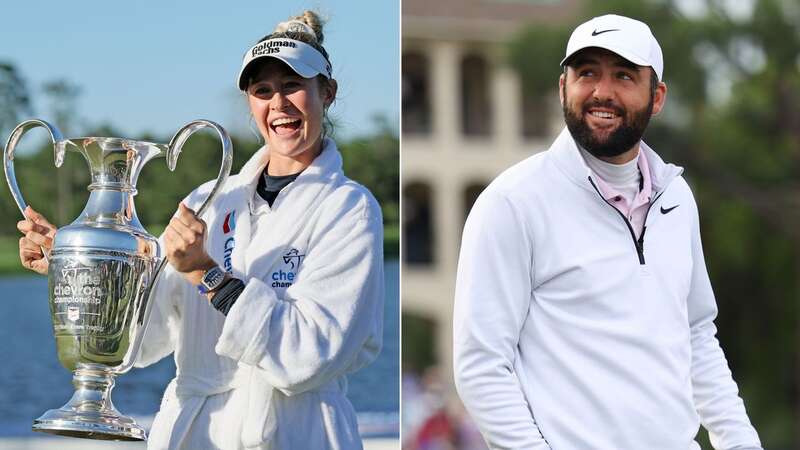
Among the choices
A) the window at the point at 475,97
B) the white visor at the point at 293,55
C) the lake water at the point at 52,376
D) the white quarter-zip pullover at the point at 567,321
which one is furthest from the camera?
the window at the point at 475,97

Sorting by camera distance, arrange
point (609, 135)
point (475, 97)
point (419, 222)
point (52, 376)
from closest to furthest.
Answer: point (609, 135) → point (52, 376) → point (419, 222) → point (475, 97)

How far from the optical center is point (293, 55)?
10.3 feet

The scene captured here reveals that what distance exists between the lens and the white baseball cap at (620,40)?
118 inches

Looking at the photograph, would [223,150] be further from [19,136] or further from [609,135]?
[609,135]

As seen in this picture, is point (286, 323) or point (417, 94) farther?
point (417, 94)

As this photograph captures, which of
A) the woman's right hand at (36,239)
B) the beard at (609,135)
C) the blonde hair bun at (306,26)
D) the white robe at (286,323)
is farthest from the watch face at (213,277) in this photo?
the beard at (609,135)

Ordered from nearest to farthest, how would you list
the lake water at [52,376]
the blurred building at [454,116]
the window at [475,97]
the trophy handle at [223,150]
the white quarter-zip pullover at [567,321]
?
the white quarter-zip pullover at [567,321]
the trophy handle at [223,150]
the lake water at [52,376]
the blurred building at [454,116]
the window at [475,97]

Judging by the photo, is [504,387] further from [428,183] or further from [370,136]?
[428,183]

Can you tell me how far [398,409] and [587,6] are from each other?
25.1 m

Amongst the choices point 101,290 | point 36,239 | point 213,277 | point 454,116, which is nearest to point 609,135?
point 213,277

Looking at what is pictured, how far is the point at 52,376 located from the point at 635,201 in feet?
5.26

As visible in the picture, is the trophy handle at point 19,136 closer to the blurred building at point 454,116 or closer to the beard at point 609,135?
the beard at point 609,135

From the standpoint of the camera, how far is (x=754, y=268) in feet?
90.7

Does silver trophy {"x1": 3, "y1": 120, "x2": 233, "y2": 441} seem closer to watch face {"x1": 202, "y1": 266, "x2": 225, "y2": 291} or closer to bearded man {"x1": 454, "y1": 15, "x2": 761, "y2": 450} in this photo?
watch face {"x1": 202, "y1": 266, "x2": 225, "y2": 291}
